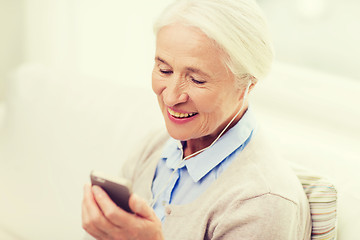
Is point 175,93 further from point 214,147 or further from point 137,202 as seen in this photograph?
point 137,202

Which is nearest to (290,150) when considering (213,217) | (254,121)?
(254,121)

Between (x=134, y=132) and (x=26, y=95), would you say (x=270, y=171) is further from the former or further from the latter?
(x=26, y=95)

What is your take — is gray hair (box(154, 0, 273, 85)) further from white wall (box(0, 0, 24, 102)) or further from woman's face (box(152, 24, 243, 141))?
white wall (box(0, 0, 24, 102))

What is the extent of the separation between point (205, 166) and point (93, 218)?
342mm

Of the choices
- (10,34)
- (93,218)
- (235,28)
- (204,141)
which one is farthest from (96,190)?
(10,34)

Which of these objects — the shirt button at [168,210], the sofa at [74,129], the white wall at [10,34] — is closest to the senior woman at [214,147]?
the shirt button at [168,210]

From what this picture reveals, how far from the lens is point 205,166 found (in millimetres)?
1176

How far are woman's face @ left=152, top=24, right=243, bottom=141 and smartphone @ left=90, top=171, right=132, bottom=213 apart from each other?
26 centimetres

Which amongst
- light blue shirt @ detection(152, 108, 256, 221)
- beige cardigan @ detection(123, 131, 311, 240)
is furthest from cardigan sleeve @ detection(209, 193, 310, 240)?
light blue shirt @ detection(152, 108, 256, 221)

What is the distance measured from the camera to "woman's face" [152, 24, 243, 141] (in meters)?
1.05

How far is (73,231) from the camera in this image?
5.67 ft

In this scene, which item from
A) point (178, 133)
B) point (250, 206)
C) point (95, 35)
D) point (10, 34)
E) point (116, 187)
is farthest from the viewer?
point (10, 34)

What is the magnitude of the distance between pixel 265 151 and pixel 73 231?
0.92m

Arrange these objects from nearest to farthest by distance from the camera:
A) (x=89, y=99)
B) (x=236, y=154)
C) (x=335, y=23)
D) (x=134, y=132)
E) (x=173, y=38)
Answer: (x=173, y=38) < (x=236, y=154) < (x=134, y=132) < (x=89, y=99) < (x=335, y=23)
